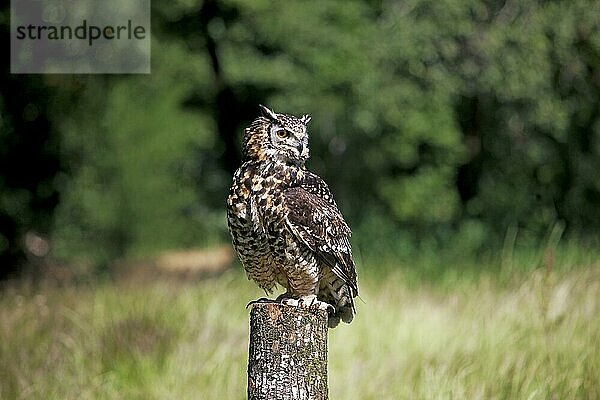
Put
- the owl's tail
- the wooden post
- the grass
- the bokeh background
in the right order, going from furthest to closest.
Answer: the bokeh background → the grass → the owl's tail → the wooden post

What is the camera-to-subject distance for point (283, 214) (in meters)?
2.96

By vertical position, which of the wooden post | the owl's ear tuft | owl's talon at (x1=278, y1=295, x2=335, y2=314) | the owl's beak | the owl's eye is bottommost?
the wooden post

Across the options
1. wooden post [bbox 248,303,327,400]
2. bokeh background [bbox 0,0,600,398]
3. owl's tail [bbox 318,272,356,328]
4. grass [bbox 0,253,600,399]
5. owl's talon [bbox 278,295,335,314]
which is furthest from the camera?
bokeh background [bbox 0,0,600,398]

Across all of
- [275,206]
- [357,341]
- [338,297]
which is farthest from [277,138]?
[357,341]

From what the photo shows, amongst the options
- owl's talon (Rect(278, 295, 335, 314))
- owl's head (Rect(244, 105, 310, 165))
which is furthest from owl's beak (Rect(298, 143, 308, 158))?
owl's talon (Rect(278, 295, 335, 314))

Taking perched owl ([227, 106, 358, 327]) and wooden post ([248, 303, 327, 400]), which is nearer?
wooden post ([248, 303, 327, 400])

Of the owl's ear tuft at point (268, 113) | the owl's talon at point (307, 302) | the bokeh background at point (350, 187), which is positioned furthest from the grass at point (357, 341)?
the owl's ear tuft at point (268, 113)

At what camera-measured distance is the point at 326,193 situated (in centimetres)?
316

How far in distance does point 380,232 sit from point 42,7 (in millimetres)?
4014

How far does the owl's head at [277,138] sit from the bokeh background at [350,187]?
141 cm

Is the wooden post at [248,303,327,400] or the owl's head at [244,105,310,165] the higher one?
the owl's head at [244,105,310,165]

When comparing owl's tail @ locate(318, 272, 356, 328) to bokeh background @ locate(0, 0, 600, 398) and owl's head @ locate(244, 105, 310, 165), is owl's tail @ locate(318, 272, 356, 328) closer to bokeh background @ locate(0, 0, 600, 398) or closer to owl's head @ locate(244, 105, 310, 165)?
owl's head @ locate(244, 105, 310, 165)

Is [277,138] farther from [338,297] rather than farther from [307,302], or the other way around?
[338,297]

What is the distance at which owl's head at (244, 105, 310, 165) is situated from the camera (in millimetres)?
2910
